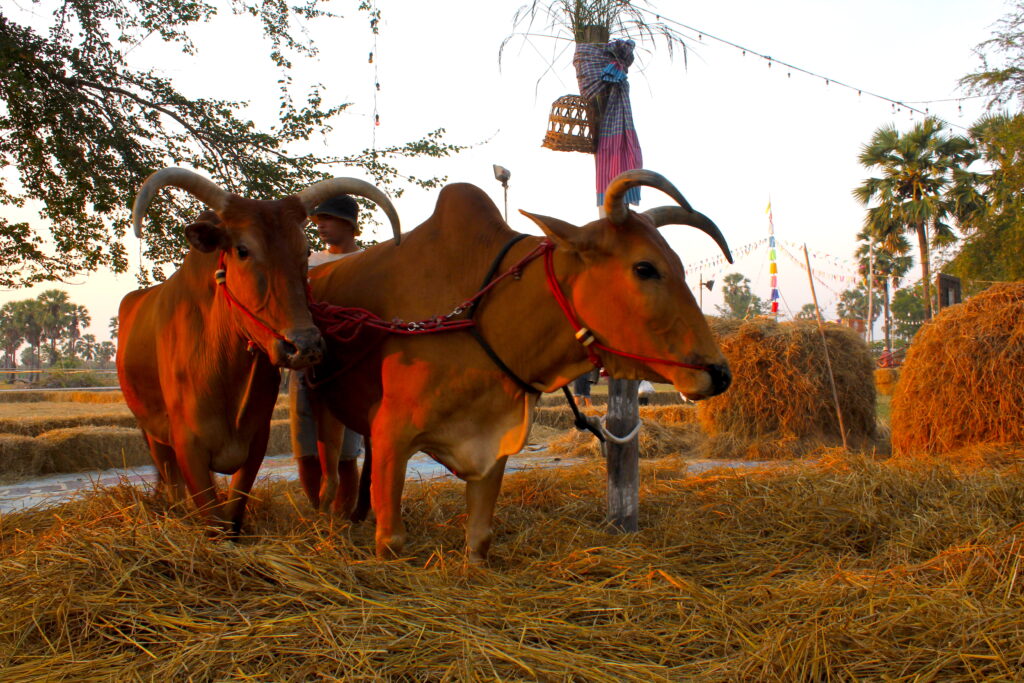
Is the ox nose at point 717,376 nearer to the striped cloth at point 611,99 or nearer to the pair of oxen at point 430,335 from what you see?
the pair of oxen at point 430,335

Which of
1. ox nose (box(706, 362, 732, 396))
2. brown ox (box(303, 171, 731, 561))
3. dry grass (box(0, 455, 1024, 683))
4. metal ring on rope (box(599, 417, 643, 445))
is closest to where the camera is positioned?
dry grass (box(0, 455, 1024, 683))

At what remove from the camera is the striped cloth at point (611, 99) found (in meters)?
4.56

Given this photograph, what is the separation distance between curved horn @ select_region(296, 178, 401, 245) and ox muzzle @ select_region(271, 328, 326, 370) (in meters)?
0.75

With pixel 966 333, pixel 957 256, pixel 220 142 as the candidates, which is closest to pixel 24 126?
pixel 220 142

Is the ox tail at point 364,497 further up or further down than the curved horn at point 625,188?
further down

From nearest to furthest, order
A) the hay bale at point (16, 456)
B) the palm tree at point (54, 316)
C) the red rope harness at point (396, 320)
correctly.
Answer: the red rope harness at point (396, 320) → the hay bale at point (16, 456) → the palm tree at point (54, 316)

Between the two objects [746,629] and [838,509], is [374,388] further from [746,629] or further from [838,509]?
[838,509]

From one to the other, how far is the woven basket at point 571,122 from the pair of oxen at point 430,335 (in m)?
1.32

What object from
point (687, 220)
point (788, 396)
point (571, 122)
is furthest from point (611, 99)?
point (788, 396)

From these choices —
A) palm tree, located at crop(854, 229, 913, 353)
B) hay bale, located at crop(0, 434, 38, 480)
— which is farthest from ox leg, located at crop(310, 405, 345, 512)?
palm tree, located at crop(854, 229, 913, 353)

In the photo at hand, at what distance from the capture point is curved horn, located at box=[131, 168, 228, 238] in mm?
3217

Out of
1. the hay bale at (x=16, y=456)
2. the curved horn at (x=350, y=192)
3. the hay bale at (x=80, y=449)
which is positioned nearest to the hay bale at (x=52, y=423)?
the hay bale at (x=80, y=449)

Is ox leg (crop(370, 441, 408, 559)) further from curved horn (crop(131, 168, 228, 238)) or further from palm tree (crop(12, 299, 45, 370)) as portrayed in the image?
palm tree (crop(12, 299, 45, 370))

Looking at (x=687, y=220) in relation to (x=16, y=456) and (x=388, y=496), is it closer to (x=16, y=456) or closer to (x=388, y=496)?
(x=388, y=496)
